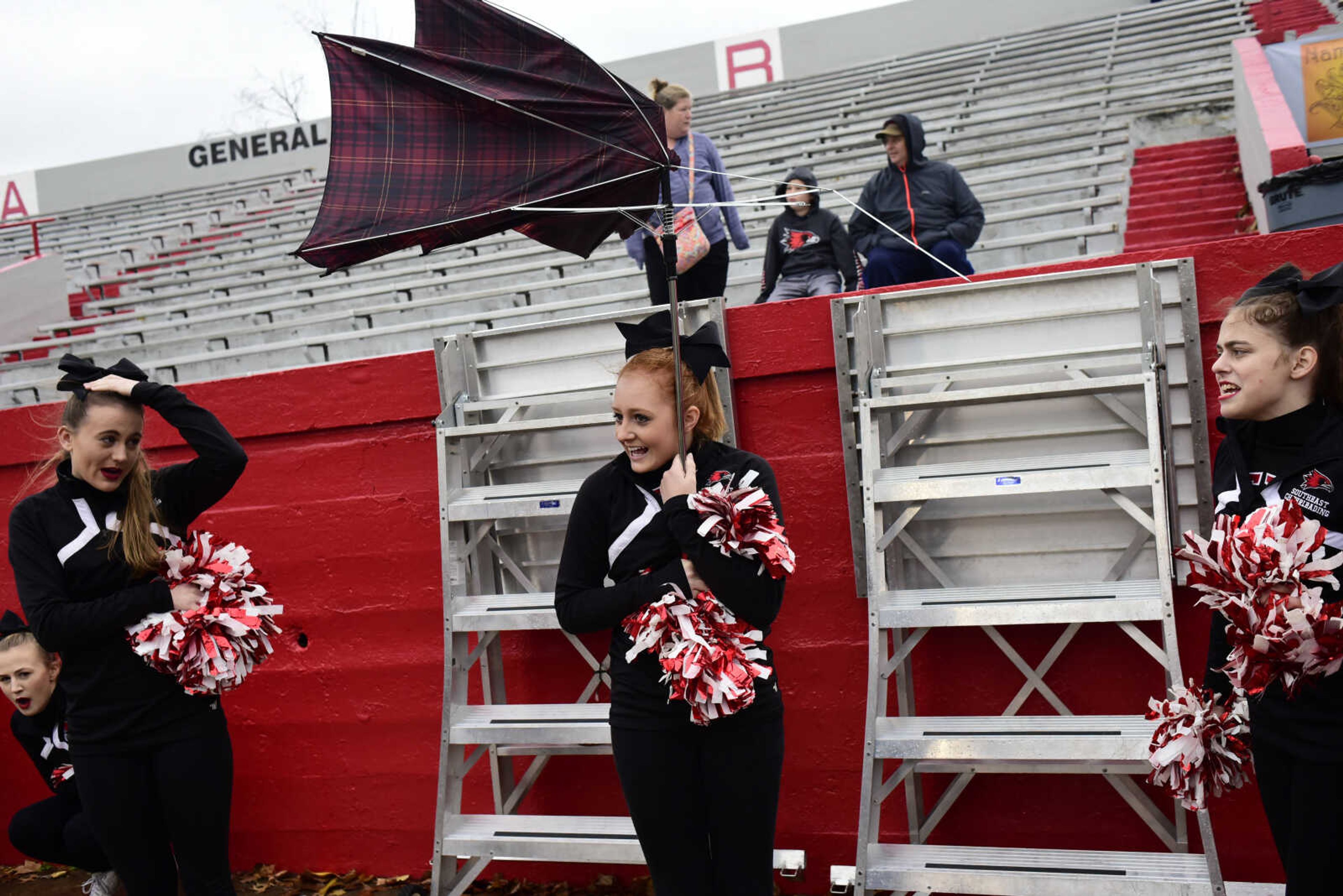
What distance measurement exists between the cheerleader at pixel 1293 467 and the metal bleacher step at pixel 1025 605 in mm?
643

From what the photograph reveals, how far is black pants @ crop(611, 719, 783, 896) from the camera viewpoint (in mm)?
2682

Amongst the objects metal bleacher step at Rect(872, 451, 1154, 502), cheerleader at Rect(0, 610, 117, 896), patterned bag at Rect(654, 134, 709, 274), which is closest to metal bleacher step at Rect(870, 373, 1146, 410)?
metal bleacher step at Rect(872, 451, 1154, 502)

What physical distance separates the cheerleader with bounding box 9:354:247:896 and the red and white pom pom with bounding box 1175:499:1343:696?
276 cm

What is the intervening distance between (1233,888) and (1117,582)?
914 mm

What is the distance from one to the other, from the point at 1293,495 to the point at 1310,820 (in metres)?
0.67

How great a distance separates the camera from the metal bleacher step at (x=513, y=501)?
Result: 4047 mm

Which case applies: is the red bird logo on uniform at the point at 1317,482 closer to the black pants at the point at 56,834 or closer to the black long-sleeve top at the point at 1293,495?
the black long-sleeve top at the point at 1293,495

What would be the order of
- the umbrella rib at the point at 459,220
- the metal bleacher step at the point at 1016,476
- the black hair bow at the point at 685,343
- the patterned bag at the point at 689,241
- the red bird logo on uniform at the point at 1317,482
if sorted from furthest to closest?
the patterned bag at the point at 689,241, the metal bleacher step at the point at 1016,476, the umbrella rib at the point at 459,220, the black hair bow at the point at 685,343, the red bird logo on uniform at the point at 1317,482

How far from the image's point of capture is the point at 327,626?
190 inches

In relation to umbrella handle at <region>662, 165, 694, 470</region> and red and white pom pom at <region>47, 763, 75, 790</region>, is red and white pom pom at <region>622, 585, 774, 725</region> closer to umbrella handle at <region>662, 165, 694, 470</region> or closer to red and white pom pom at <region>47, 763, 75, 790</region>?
umbrella handle at <region>662, 165, 694, 470</region>

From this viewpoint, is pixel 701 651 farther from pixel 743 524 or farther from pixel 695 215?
pixel 695 215

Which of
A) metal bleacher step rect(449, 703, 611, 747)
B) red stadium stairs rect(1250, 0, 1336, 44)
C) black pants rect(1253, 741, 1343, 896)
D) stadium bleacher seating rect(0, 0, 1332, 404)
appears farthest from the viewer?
red stadium stairs rect(1250, 0, 1336, 44)

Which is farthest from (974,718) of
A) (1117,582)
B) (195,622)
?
(195,622)

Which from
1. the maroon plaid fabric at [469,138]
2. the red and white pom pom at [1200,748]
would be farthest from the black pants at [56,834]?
the red and white pom pom at [1200,748]
